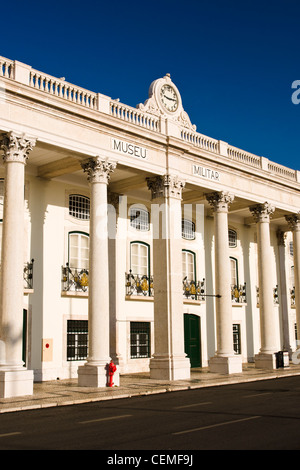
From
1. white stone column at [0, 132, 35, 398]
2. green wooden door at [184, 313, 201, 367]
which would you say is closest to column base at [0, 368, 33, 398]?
white stone column at [0, 132, 35, 398]

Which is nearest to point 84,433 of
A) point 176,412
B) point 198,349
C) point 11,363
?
point 176,412

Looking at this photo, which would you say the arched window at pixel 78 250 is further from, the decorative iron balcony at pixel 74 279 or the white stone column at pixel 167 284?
the white stone column at pixel 167 284

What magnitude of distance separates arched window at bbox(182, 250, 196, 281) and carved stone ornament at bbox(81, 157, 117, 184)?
35.6ft

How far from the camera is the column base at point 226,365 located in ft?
85.3

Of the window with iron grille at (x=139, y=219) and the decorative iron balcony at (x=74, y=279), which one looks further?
the window with iron grille at (x=139, y=219)

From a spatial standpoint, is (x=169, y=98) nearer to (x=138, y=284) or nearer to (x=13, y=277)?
(x=138, y=284)

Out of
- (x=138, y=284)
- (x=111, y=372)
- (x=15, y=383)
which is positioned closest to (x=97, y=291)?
(x=111, y=372)

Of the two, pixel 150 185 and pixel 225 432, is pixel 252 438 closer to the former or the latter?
pixel 225 432

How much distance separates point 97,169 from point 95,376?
312 inches

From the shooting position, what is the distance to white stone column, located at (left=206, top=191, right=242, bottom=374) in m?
26.3

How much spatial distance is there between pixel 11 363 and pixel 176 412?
22.1 feet

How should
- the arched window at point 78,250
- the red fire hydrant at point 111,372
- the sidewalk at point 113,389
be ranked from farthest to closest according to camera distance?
the arched window at point 78,250 < the red fire hydrant at point 111,372 < the sidewalk at point 113,389

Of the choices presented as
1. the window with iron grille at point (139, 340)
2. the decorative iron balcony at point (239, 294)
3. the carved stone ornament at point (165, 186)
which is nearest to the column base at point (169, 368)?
Result: the window with iron grille at point (139, 340)

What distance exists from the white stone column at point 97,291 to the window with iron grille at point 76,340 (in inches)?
165
